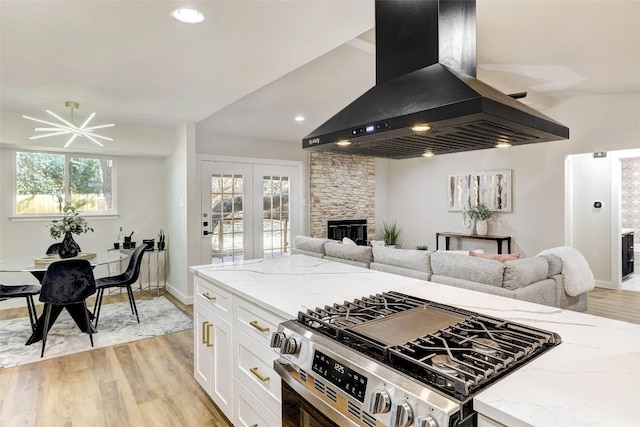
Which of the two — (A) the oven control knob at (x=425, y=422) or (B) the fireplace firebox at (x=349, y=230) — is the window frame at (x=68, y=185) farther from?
(A) the oven control knob at (x=425, y=422)

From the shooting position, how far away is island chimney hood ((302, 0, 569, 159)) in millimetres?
1172

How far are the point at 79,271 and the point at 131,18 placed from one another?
2.30 meters

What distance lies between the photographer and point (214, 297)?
2.14 meters

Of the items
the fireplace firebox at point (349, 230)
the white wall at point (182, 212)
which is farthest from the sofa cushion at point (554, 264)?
the white wall at point (182, 212)

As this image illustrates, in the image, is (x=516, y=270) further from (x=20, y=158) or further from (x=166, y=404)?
(x=20, y=158)

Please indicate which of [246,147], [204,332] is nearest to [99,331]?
[204,332]

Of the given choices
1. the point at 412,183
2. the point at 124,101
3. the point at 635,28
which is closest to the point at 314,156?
the point at 412,183

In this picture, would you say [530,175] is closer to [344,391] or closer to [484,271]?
[484,271]

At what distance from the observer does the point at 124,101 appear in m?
3.63

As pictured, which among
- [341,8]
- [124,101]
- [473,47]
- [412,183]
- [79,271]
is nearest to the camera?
[473,47]

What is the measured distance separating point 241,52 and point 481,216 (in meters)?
5.04

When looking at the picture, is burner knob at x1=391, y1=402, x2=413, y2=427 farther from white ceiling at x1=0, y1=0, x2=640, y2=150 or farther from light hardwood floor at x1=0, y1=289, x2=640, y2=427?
white ceiling at x1=0, y1=0, x2=640, y2=150

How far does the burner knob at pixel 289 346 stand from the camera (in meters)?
1.24

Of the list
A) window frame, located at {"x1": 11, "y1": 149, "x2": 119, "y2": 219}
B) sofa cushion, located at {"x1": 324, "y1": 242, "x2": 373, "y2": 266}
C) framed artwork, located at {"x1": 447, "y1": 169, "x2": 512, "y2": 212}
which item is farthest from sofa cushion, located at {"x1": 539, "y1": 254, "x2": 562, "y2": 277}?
window frame, located at {"x1": 11, "y1": 149, "x2": 119, "y2": 219}
